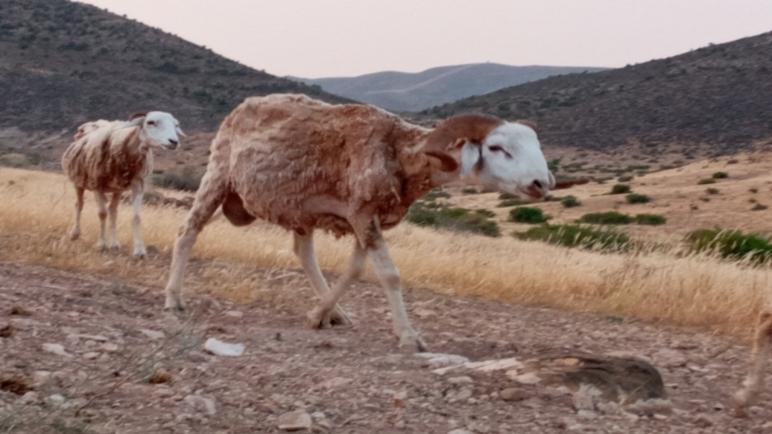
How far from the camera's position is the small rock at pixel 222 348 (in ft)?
21.5

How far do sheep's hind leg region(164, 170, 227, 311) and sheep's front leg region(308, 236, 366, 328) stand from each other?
3.79 ft

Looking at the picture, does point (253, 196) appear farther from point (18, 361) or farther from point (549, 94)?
point (549, 94)

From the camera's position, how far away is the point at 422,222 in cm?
2798

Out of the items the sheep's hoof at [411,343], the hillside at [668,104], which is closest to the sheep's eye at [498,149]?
the sheep's hoof at [411,343]

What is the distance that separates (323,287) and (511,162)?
8.55 ft

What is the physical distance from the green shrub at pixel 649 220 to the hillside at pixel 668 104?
92.0 ft

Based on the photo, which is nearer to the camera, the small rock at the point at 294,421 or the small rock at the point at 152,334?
the small rock at the point at 294,421

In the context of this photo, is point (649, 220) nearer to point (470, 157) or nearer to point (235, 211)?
point (235, 211)

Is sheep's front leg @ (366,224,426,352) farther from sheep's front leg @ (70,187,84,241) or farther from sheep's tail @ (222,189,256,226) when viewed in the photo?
sheep's front leg @ (70,187,84,241)

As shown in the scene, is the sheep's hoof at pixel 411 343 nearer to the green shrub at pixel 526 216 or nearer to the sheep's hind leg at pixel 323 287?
the sheep's hind leg at pixel 323 287

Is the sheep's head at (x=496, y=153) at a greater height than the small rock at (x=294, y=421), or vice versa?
the sheep's head at (x=496, y=153)

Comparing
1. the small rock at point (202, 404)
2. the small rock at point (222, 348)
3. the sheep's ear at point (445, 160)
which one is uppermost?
the sheep's ear at point (445, 160)

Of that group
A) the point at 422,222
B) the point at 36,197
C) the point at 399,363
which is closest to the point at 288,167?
the point at 399,363

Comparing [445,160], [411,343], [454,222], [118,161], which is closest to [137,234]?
[118,161]
